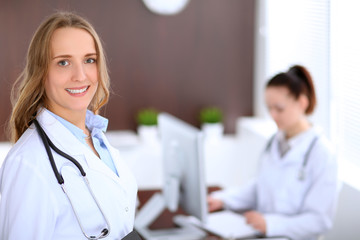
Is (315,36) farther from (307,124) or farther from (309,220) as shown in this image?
(309,220)

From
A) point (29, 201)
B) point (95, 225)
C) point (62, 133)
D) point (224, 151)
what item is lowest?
point (224, 151)

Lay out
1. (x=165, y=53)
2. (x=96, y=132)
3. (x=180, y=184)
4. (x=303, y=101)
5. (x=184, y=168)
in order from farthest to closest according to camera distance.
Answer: (x=165, y=53)
(x=303, y=101)
(x=180, y=184)
(x=184, y=168)
(x=96, y=132)

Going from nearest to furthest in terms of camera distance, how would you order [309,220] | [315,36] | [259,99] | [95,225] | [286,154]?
[95,225]
[309,220]
[286,154]
[315,36]
[259,99]

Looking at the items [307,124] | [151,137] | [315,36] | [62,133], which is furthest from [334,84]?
[62,133]

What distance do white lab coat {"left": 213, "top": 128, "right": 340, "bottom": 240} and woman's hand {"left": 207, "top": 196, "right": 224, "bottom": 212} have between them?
0.22 metres

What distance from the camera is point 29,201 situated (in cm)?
132

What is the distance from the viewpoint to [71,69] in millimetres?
1441

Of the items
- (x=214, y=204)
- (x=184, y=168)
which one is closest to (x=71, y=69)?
(x=184, y=168)

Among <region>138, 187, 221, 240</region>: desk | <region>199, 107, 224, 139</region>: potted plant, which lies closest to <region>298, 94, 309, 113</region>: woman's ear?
<region>138, 187, 221, 240</region>: desk

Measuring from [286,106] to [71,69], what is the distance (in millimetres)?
1564

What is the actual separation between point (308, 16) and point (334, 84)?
59cm

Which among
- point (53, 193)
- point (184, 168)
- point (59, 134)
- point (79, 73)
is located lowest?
point (184, 168)

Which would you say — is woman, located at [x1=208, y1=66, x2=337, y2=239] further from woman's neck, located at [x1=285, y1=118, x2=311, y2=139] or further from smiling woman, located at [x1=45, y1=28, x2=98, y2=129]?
smiling woman, located at [x1=45, y1=28, x2=98, y2=129]

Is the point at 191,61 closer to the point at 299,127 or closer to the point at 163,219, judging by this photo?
the point at 299,127
